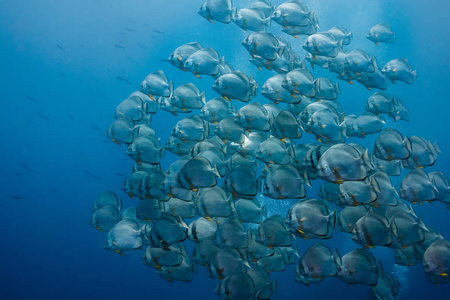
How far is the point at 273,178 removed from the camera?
11.6 feet

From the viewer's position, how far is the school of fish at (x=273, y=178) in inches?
135

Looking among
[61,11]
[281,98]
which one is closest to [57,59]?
[61,11]

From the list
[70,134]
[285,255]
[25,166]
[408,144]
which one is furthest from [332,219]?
[25,166]

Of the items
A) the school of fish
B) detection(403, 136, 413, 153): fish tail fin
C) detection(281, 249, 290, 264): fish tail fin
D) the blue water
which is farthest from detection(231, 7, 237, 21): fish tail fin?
the blue water

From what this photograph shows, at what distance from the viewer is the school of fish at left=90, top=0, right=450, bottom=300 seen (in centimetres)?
342

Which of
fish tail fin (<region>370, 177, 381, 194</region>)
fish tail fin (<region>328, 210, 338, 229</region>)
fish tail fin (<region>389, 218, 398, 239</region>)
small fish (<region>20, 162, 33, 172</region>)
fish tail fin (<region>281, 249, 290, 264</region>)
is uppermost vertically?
fish tail fin (<region>370, 177, 381, 194</region>)

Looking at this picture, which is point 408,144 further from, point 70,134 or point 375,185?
point 70,134

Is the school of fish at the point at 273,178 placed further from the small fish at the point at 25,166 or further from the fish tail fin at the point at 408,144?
the small fish at the point at 25,166

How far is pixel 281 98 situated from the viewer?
421 cm

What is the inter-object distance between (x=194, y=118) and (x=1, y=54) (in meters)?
11.6

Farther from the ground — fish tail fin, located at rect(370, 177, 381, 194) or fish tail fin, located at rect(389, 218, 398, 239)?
fish tail fin, located at rect(370, 177, 381, 194)

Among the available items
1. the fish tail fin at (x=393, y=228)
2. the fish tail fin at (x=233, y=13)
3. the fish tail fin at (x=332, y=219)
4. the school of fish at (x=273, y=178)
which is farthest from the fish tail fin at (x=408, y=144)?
the fish tail fin at (x=233, y=13)

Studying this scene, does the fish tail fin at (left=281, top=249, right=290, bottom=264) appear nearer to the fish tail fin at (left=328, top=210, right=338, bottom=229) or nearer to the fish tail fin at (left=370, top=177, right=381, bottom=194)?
the fish tail fin at (left=328, top=210, right=338, bottom=229)

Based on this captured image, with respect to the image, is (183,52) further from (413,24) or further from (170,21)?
(413,24)
